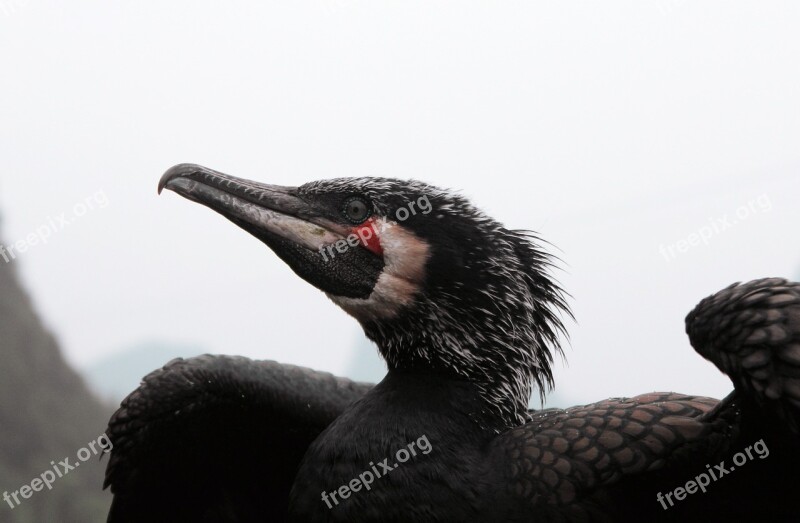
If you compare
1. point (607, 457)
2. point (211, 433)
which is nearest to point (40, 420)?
point (211, 433)

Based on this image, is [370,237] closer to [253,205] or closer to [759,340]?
[253,205]

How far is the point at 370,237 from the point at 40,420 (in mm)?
8123

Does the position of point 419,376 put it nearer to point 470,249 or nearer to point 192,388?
point 470,249

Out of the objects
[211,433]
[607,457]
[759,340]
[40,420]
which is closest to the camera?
[759,340]

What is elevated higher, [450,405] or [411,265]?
[411,265]

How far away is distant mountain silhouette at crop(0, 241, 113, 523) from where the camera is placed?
9.04 meters

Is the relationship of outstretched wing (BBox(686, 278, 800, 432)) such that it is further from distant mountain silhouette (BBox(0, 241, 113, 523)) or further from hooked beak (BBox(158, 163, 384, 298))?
distant mountain silhouette (BBox(0, 241, 113, 523))

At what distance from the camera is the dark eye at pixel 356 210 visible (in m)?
2.90

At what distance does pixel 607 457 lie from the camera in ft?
8.07

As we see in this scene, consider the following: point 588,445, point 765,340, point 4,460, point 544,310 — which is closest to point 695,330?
point 765,340

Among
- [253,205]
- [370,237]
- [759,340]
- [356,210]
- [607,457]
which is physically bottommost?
[607,457]

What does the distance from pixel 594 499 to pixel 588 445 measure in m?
0.15

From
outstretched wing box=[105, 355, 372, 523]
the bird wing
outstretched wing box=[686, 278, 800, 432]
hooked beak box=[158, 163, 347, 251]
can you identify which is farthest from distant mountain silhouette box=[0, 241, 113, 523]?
outstretched wing box=[686, 278, 800, 432]

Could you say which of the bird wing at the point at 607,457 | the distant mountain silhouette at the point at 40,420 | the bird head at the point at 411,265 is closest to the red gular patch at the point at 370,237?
the bird head at the point at 411,265
